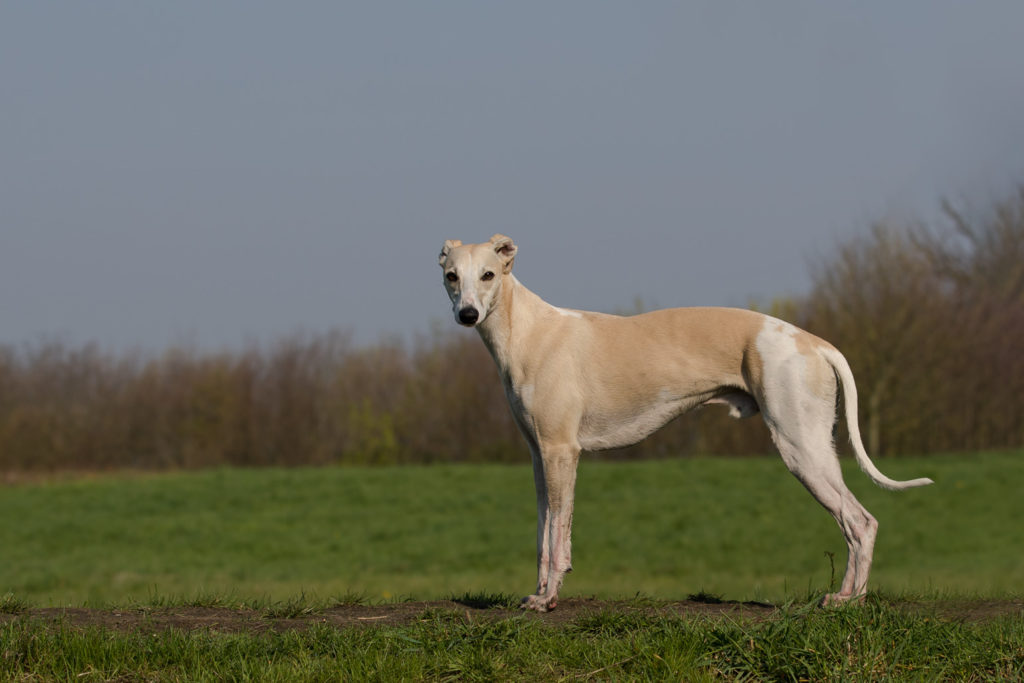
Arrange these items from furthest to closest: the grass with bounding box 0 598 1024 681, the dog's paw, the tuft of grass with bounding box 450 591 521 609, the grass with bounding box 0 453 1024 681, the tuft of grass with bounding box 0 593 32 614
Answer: the tuft of grass with bounding box 0 593 32 614 < the tuft of grass with bounding box 450 591 521 609 < the dog's paw < the grass with bounding box 0 453 1024 681 < the grass with bounding box 0 598 1024 681

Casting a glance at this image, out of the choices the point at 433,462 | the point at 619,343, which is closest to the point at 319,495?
the point at 433,462

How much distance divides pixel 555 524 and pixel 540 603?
1.90ft

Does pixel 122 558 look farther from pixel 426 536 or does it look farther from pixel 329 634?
pixel 329 634

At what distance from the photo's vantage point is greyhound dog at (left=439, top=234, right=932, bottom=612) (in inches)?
300

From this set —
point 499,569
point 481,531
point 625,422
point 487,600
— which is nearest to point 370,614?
point 487,600

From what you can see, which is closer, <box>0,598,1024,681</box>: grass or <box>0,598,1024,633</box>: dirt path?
<box>0,598,1024,681</box>: grass

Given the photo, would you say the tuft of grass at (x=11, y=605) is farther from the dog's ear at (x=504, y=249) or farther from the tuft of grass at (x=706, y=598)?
the tuft of grass at (x=706, y=598)

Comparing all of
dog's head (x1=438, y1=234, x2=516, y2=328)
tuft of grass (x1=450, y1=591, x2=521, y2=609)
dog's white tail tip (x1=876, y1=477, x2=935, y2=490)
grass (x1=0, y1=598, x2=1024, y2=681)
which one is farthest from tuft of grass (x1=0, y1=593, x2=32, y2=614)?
dog's white tail tip (x1=876, y1=477, x2=935, y2=490)

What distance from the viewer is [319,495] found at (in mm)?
29000

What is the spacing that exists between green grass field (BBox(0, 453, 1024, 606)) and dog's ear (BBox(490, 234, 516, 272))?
10.1 metres

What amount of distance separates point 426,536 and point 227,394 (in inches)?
795

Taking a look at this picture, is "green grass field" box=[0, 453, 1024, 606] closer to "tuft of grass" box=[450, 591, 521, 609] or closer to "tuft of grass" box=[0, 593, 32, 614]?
"tuft of grass" box=[0, 593, 32, 614]

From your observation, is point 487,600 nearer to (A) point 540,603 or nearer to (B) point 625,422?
(A) point 540,603

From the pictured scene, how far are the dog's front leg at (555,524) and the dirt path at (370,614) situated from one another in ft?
0.62
